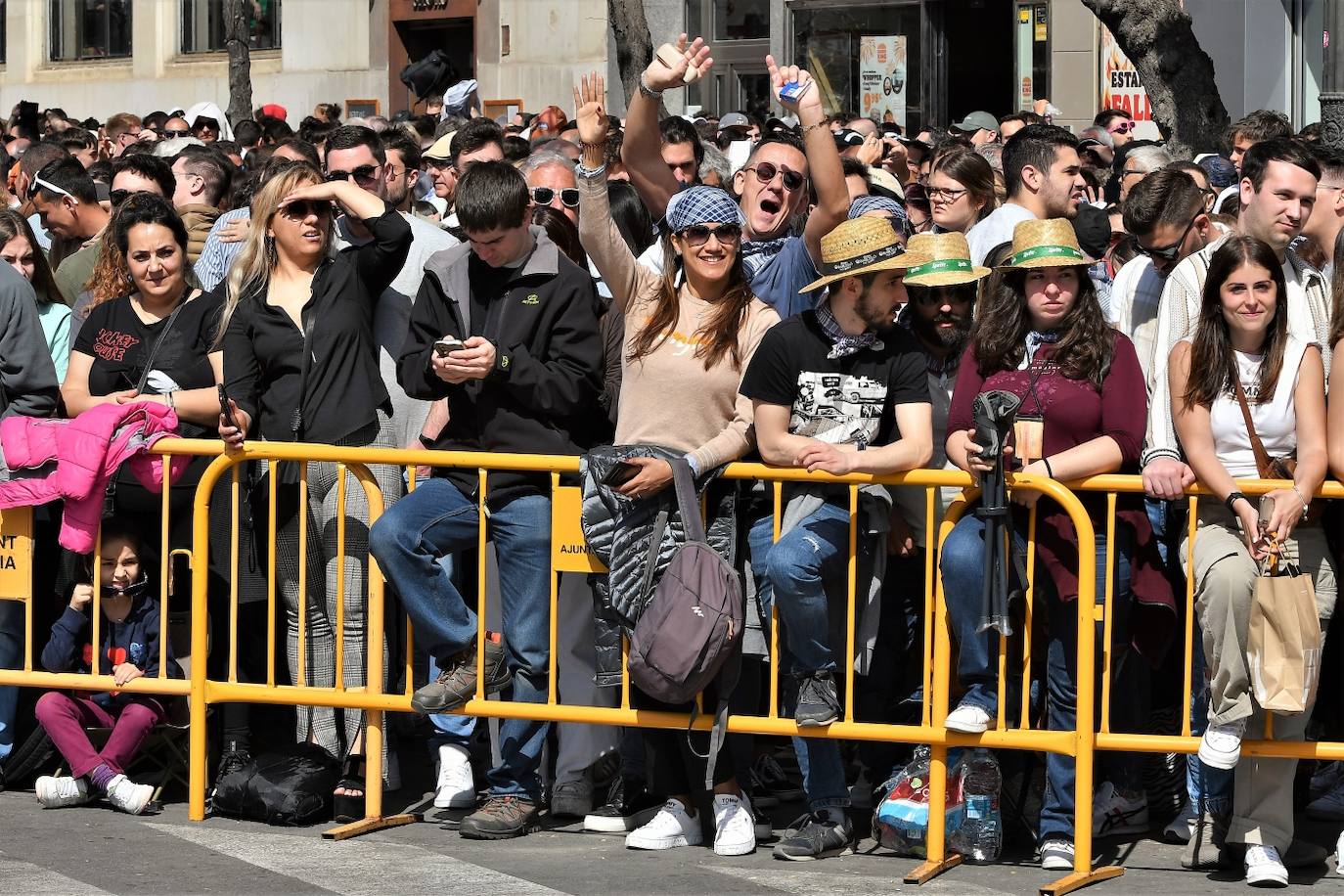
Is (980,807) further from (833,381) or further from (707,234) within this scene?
(707,234)

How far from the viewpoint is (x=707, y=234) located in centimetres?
677

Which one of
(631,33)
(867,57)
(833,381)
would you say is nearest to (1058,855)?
(833,381)

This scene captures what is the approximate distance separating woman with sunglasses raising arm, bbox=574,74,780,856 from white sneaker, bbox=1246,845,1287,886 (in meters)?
1.61

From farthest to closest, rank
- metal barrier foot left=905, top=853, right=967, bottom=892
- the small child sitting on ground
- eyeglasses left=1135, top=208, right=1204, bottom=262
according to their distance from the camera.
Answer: eyeglasses left=1135, top=208, right=1204, bottom=262 < the small child sitting on ground < metal barrier foot left=905, top=853, right=967, bottom=892

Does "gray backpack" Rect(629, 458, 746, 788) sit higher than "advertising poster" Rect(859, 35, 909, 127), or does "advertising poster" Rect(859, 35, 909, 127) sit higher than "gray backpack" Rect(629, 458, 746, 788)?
"advertising poster" Rect(859, 35, 909, 127)

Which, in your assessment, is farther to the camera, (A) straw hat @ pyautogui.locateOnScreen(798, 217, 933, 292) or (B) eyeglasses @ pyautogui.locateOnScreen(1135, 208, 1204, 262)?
(B) eyeglasses @ pyautogui.locateOnScreen(1135, 208, 1204, 262)

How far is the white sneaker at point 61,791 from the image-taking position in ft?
23.8

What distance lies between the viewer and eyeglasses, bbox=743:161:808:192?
26.5 feet

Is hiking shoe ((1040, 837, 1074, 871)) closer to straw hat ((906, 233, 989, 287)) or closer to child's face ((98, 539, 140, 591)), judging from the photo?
straw hat ((906, 233, 989, 287))

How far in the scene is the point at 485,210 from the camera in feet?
22.9

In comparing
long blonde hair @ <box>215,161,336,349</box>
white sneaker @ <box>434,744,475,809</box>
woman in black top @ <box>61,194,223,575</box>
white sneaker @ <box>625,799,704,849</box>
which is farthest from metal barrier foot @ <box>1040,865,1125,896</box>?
long blonde hair @ <box>215,161,336,349</box>

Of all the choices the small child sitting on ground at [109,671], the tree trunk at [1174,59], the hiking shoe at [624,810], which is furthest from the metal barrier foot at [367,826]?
the tree trunk at [1174,59]

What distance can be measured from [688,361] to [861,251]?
713mm

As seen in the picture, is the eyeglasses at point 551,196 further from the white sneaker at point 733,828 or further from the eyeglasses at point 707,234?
the white sneaker at point 733,828
